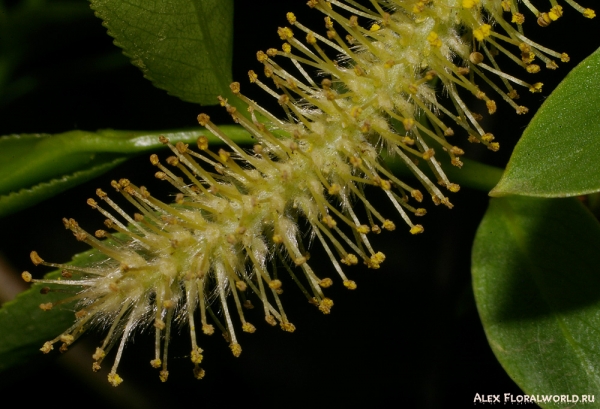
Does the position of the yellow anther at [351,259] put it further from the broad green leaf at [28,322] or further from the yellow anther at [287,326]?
the broad green leaf at [28,322]

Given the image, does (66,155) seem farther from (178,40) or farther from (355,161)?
(355,161)

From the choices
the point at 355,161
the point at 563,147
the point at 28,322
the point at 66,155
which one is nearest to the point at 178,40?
the point at 66,155

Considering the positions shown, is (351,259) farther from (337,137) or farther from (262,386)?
(262,386)

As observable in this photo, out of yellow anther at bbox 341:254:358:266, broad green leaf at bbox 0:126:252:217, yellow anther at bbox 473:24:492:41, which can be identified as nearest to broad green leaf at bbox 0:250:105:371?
broad green leaf at bbox 0:126:252:217

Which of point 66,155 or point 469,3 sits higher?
point 66,155

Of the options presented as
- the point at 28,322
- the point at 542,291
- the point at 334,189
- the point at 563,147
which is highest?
the point at 28,322

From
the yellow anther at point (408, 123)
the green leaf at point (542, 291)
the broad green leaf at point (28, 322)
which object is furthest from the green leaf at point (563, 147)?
the broad green leaf at point (28, 322)

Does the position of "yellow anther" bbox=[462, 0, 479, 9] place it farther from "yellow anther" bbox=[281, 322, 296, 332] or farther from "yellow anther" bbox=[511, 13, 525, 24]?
"yellow anther" bbox=[281, 322, 296, 332]
